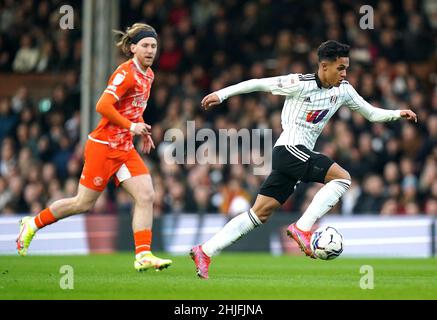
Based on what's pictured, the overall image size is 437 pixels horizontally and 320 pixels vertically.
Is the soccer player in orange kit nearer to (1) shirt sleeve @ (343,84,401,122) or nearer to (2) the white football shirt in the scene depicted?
(2) the white football shirt

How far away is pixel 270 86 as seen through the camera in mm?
9680

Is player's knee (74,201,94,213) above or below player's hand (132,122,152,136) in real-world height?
below

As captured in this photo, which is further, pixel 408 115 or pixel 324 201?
pixel 408 115

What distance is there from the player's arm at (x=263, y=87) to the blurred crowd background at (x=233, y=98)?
7.69 meters

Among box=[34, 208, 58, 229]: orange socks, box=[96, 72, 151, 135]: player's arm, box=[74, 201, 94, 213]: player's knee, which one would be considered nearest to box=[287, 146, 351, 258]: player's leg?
box=[96, 72, 151, 135]: player's arm

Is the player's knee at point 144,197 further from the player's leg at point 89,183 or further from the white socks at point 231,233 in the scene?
the white socks at point 231,233

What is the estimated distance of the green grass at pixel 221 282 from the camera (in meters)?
8.27

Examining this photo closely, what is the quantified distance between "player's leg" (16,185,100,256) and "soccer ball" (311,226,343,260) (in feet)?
7.54

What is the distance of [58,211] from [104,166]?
81cm

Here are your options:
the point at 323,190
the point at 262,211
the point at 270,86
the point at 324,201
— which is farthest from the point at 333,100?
the point at 262,211

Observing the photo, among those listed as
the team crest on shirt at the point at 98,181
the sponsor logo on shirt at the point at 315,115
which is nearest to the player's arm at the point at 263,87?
the sponsor logo on shirt at the point at 315,115

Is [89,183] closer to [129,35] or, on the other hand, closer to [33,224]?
[33,224]

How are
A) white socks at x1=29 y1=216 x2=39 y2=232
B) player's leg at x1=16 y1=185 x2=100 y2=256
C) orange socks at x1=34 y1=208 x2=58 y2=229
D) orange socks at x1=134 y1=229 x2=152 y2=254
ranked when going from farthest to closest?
white socks at x1=29 y1=216 x2=39 y2=232 < orange socks at x1=34 y1=208 x2=58 y2=229 < player's leg at x1=16 y1=185 x2=100 y2=256 < orange socks at x1=134 y1=229 x2=152 y2=254

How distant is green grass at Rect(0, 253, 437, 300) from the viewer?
326 inches
